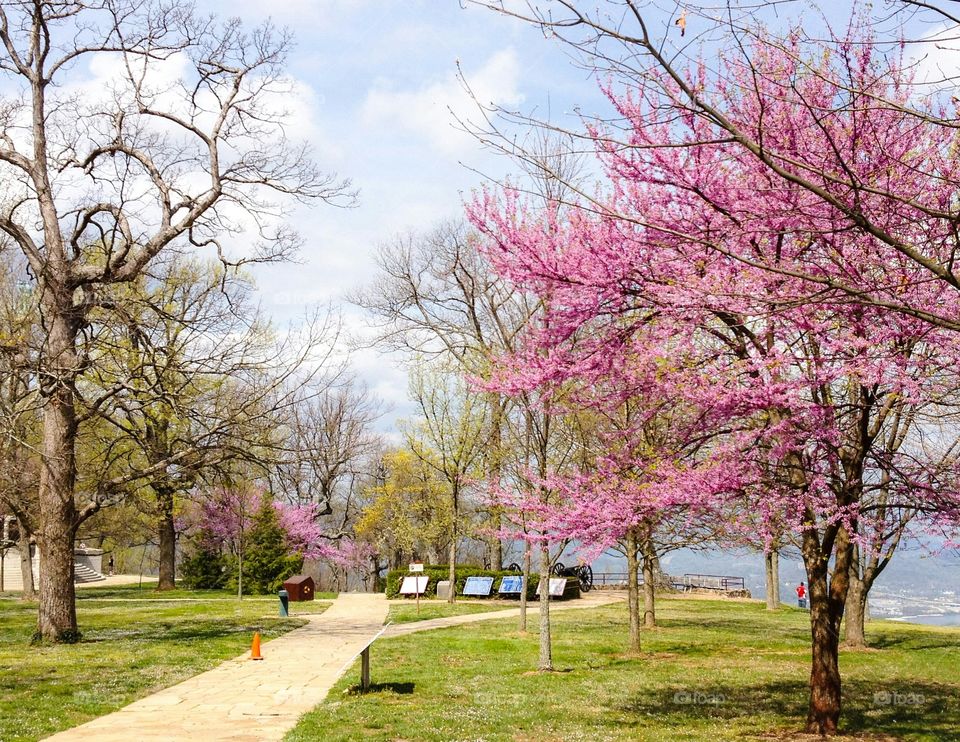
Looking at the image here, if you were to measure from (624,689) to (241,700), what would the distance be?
5.69m

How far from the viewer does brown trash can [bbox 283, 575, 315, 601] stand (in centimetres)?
3028

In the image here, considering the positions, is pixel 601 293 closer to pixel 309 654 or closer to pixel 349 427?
pixel 309 654

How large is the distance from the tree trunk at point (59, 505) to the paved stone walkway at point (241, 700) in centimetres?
403

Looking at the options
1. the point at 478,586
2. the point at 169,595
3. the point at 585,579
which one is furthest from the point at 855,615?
the point at 169,595

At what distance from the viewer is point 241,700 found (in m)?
→ 11.3

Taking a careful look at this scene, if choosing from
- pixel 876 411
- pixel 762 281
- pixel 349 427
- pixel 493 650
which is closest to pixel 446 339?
pixel 493 650

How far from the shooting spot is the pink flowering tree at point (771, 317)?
7.87 meters

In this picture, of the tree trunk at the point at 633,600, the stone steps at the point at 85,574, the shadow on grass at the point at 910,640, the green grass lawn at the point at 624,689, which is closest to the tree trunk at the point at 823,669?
the green grass lawn at the point at 624,689

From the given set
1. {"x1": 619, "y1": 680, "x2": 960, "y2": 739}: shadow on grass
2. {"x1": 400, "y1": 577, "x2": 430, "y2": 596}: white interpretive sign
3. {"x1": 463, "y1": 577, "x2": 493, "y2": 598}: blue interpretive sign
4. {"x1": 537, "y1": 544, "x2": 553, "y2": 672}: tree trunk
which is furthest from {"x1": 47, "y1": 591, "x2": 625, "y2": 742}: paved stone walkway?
{"x1": 463, "y1": 577, "x2": 493, "y2": 598}: blue interpretive sign

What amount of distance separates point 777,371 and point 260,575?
30172 mm

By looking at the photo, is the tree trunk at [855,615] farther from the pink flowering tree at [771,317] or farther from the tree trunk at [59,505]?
the tree trunk at [59,505]

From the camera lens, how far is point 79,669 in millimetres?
13188

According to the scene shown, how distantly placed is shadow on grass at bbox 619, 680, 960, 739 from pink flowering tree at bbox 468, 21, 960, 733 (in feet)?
4.27

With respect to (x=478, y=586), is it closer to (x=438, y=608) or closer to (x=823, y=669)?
(x=438, y=608)
